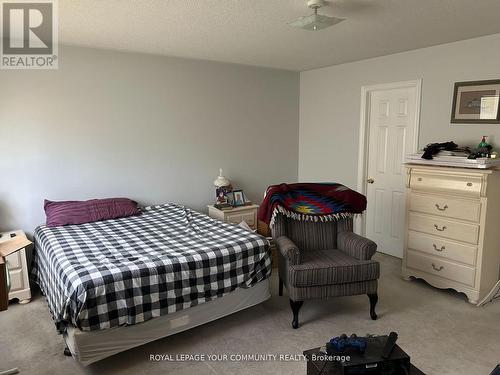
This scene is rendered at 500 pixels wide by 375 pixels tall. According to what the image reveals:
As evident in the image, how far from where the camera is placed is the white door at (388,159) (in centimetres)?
420

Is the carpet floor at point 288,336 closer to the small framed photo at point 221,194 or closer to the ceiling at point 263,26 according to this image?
the small framed photo at point 221,194

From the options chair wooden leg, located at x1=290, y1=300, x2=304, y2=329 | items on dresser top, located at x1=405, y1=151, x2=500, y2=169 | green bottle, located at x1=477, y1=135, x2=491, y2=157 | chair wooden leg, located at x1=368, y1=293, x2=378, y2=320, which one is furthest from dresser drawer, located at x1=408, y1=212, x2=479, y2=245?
chair wooden leg, located at x1=290, y1=300, x2=304, y2=329

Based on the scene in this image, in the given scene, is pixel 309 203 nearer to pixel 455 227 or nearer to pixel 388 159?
pixel 455 227

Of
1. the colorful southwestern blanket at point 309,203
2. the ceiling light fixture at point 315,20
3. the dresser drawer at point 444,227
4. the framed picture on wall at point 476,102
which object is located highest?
the ceiling light fixture at point 315,20

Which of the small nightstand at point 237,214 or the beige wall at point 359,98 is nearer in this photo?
the beige wall at point 359,98

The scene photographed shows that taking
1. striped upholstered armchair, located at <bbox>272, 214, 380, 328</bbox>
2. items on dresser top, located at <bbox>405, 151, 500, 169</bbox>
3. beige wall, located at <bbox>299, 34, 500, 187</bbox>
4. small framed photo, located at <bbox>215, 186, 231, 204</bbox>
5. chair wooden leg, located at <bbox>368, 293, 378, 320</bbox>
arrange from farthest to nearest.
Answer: small framed photo, located at <bbox>215, 186, 231, 204</bbox> < beige wall, located at <bbox>299, 34, 500, 187</bbox> < items on dresser top, located at <bbox>405, 151, 500, 169</bbox> < chair wooden leg, located at <bbox>368, 293, 378, 320</bbox> < striped upholstered armchair, located at <bbox>272, 214, 380, 328</bbox>

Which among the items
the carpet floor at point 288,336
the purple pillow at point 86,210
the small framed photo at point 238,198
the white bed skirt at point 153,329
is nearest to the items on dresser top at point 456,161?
the carpet floor at point 288,336

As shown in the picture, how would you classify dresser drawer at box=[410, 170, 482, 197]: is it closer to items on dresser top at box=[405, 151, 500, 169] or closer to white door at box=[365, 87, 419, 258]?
items on dresser top at box=[405, 151, 500, 169]

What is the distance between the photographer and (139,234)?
3.25 metres

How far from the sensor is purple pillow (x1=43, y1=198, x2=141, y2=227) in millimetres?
3506

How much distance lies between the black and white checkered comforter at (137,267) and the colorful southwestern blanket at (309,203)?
1.03 feet

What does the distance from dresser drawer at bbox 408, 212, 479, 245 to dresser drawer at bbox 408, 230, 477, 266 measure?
50 mm

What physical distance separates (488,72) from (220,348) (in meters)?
3.33

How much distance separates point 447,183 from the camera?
335 centimetres
